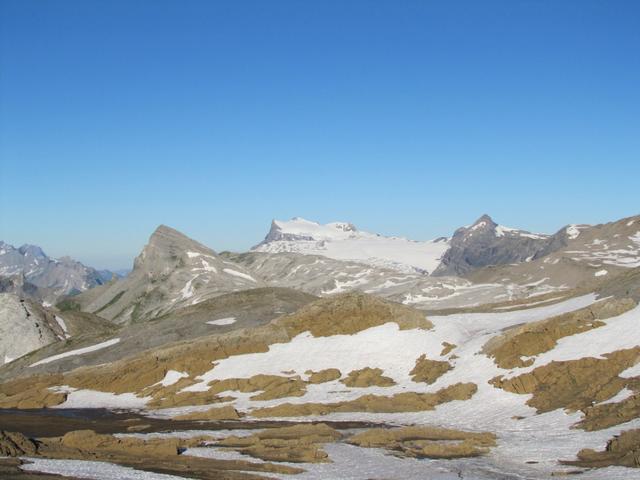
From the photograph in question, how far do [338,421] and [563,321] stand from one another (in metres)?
25.9

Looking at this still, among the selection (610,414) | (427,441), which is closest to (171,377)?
(427,441)

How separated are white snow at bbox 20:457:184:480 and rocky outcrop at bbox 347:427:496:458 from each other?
16.6m

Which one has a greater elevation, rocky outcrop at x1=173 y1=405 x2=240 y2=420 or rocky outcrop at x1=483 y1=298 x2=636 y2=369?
rocky outcrop at x1=483 y1=298 x2=636 y2=369

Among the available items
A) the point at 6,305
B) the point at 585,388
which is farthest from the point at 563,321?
the point at 6,305

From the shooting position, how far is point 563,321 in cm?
6656

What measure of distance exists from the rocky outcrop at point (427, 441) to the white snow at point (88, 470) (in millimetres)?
16560

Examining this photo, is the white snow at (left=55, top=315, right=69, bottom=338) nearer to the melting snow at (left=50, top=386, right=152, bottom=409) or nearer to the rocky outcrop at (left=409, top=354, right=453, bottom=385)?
the melting snow at (left=50, top=386, right=152, bottom=409)

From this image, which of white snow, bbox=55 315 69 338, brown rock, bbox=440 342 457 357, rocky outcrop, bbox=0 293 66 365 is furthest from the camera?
white snow, bbox=55 315 69 338

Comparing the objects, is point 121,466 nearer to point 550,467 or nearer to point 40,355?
point 550,467

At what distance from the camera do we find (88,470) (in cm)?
3231

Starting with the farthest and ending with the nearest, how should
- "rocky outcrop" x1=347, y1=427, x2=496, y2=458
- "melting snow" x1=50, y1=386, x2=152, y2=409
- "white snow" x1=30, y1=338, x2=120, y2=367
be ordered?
"white snow" x1=30, y1=338, x2=120, y2=367
"melting snow" x1=50, y1=386, x2=152, y2=409
"rocky outcrop" x1=347, y1=427, x2=496, y2=458

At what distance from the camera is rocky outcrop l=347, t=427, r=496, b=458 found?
4203 cm

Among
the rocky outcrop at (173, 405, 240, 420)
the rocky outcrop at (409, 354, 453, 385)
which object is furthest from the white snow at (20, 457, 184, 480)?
the rocky outcrop at (409, 354, 453, 385)

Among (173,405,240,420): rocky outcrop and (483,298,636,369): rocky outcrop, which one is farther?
(483,298,636,369): rocky outcrop
